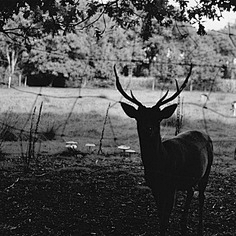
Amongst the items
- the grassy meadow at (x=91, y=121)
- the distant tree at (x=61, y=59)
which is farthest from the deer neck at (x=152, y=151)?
the distant tree at (x=61, y=59)

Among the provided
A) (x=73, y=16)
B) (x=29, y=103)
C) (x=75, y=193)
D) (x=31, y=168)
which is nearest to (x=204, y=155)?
(x=75, y=193)

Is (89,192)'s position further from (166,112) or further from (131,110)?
(166,112)

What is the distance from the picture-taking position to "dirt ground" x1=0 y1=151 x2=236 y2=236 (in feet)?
14.8

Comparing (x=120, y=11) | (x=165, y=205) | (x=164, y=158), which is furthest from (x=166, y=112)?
(x=120, y=11)

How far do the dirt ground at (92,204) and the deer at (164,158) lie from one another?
0.58 meters

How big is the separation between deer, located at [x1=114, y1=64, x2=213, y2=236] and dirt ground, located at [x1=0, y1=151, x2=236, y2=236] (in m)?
0.58

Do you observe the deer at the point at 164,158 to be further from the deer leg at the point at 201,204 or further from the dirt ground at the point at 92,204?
the dirt ground at the point at 92,204

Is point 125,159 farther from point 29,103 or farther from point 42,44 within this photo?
point 42,44

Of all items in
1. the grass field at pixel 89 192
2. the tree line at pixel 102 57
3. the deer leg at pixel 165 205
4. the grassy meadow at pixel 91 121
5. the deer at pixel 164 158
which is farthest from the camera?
the tree line at pixel 102 57

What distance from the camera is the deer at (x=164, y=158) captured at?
373cm

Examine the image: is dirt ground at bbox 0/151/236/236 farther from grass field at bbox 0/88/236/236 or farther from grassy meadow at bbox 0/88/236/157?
grassy meadow at bbox 0/88/236/157

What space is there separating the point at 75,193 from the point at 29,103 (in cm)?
1308

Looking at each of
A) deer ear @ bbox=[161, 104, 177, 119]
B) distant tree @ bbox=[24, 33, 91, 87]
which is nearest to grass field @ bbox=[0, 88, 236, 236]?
deer ear @ bbox=[161, 104, 177, 119]

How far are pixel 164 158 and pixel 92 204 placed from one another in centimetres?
178
